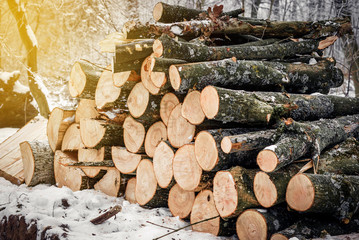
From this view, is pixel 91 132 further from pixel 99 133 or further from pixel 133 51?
pixel 133 51

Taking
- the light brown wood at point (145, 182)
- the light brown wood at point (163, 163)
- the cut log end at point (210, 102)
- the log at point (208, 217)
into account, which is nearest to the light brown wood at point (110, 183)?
the light brown wood at point (145, 182)

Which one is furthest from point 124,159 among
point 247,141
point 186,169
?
point 247,141

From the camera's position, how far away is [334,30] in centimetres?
399

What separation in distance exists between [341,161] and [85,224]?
253 centimetres

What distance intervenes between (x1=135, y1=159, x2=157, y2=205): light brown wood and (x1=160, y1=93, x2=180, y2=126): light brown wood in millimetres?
546

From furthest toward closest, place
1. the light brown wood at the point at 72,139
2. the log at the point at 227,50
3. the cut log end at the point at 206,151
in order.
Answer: the light brown wood at the point at 72,139 < the log at the point at 227,50 < the cut log end at the point at 206,151

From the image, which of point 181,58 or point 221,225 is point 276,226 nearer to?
point 221,225

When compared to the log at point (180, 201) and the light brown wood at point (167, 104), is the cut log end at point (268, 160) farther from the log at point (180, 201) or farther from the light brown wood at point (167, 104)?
the light brown wood at point (167, 104)

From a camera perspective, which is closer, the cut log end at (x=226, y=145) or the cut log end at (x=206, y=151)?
the cut log end at (x=226, y=145)

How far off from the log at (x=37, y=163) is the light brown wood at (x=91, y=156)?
57 cm

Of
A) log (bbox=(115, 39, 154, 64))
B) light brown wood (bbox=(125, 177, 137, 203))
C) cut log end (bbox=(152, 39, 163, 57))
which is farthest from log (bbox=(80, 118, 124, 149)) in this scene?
cut log end (bbox=(152, 39, 163, 57))

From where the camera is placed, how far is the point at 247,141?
2.28 meters

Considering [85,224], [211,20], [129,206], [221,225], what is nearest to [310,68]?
[211,20]

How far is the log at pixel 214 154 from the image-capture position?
231 cm
